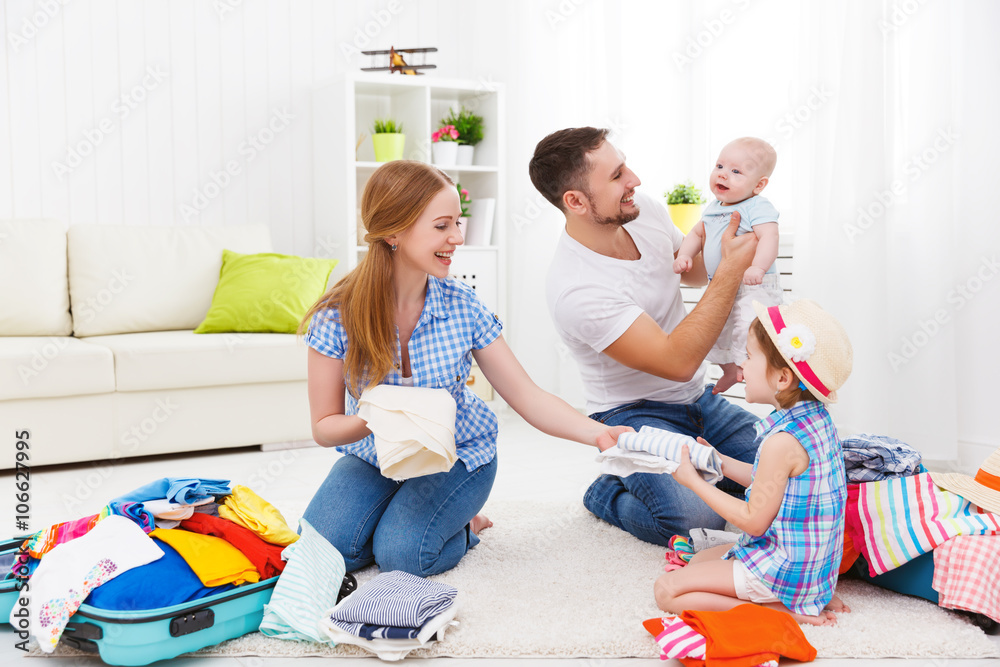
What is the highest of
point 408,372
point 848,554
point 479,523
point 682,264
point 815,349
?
point 682,264

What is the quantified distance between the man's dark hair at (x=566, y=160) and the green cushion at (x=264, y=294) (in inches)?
60.4

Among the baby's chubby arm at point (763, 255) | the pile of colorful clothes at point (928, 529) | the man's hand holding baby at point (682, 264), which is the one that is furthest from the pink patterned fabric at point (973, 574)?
the man's hand holding baby at point (682, 264)

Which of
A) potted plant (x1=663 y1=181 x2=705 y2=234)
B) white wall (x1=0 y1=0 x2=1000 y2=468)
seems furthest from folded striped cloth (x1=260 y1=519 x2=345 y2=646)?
white wall (x1=0 y1=0 x2=1000 y2=468)

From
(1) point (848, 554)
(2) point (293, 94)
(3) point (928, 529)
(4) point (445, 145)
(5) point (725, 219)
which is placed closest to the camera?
(3) point (928, 529)

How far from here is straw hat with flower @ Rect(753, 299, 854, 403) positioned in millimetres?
1517

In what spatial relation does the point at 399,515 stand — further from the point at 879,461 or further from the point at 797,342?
the point at 879,461

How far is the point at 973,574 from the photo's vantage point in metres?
1.57

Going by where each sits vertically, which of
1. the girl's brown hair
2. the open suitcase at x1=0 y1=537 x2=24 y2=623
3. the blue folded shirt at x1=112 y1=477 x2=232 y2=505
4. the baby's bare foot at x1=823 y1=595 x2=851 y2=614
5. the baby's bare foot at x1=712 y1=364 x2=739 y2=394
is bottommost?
the baby's bare foot at x1=823 y1=595 x2=851 y2=614

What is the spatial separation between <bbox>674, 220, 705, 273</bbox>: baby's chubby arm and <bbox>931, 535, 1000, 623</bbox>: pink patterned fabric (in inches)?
35.2

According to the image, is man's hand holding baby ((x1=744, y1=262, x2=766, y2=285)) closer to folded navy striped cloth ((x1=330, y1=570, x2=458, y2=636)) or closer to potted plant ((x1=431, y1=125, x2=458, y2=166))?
folded navy striped cloth ((x1=330, y1=570, x2=458, y2=636))

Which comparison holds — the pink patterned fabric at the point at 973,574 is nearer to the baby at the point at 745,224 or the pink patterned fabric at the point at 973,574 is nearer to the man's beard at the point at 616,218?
the baby at the point at 745,224

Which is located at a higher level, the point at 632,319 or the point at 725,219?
the point at 725,219

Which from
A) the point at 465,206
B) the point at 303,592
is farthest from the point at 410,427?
the point at 465,206

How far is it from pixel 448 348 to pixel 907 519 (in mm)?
964
